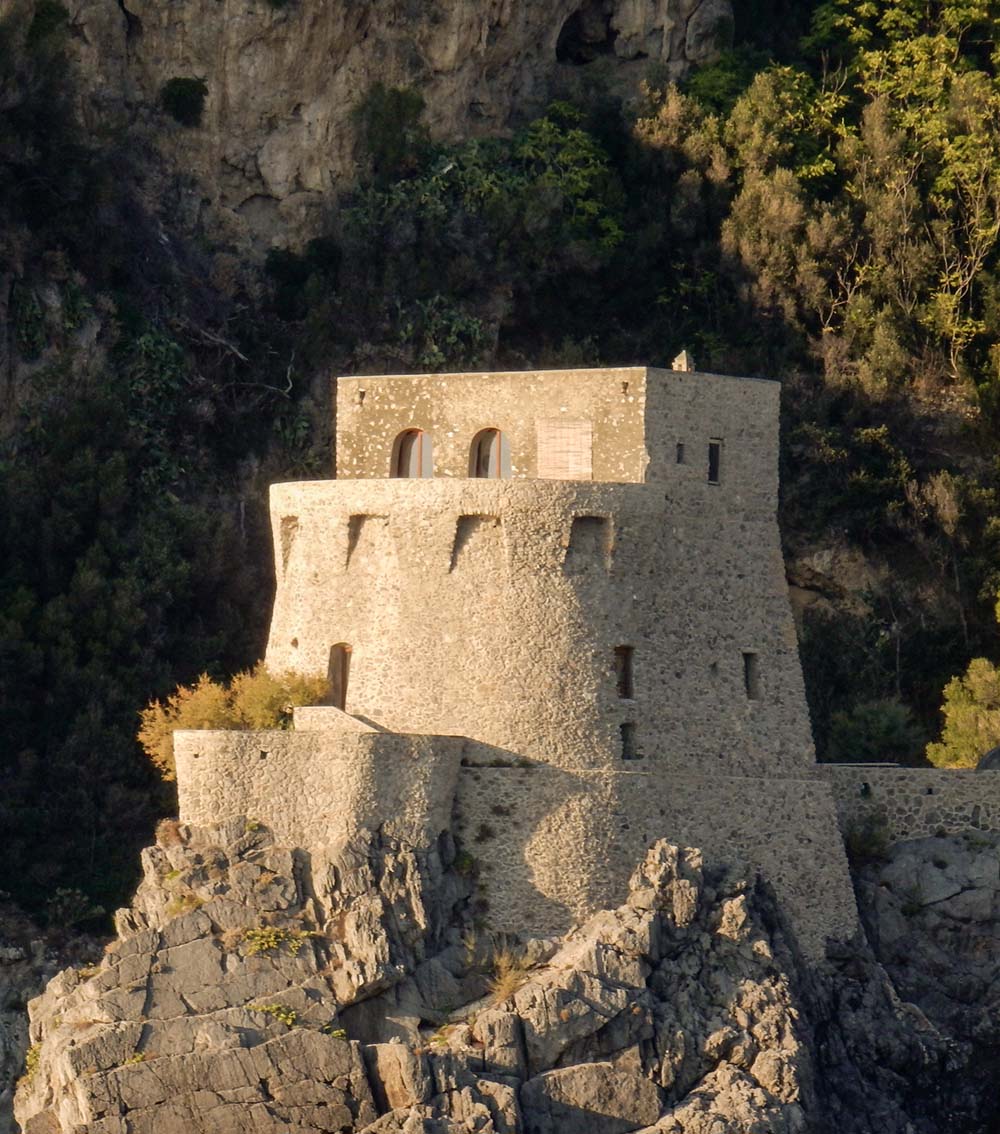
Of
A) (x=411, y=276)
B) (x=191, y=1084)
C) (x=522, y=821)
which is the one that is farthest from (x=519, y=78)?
(x=191, y=1084)

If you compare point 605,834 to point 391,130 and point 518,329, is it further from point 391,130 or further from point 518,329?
point 391,130

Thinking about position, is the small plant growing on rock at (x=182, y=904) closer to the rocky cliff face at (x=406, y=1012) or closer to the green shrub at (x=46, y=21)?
the rocky cliff face at (x=406, y=1012)

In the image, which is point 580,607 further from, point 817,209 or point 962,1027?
point 817,209

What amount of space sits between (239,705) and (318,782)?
290 centimetres

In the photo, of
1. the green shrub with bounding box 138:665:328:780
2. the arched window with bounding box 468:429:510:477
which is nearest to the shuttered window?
the arched window with bounding box 468:429:510:477

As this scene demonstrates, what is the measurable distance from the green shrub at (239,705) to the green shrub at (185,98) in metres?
16.3

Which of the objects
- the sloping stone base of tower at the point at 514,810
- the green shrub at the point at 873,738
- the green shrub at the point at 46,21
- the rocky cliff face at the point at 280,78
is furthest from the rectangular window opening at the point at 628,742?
the green shrub at the point at 46,21

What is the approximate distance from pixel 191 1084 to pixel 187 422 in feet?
62.8

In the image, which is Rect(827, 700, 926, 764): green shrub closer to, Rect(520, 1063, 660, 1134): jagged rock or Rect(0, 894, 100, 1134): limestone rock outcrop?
Rect(520, 1063, 660, 1134): jagged rock

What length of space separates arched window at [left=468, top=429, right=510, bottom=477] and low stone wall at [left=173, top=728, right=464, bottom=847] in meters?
5.60

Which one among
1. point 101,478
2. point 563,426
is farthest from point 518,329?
point 563,426

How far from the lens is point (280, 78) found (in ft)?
256

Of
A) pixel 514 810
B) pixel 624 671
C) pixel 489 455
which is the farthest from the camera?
pixel 489 455

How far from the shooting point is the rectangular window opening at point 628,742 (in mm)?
63750
